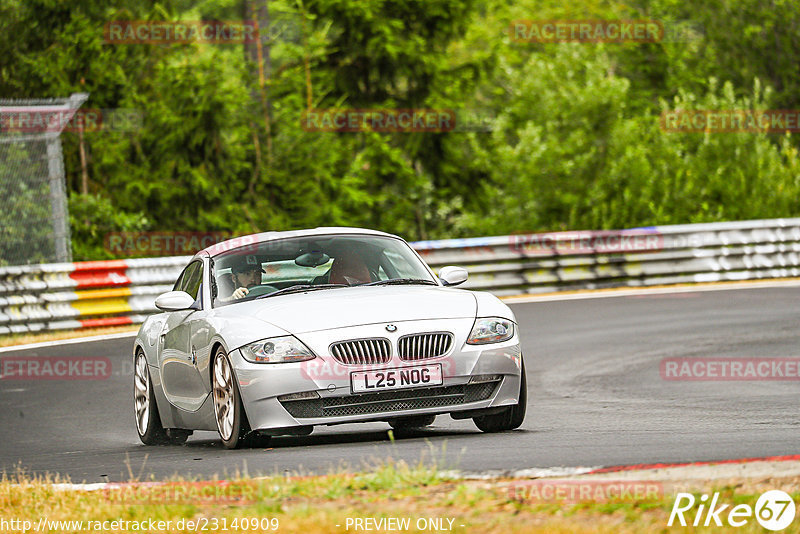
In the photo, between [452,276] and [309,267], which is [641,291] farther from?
[309,267]

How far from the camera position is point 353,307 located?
821 centimetres

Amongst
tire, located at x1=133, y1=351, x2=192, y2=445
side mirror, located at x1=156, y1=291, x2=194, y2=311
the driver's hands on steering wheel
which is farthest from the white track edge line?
side mirror, located at x1=156, y1=291, x2=194, y2=311

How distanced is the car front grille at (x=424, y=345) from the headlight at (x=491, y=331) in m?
0.16

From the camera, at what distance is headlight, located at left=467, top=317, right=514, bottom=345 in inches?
324

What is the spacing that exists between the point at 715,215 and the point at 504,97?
78.8 ft

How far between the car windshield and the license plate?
1196 mm

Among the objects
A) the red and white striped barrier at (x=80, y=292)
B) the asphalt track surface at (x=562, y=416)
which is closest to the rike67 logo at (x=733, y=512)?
the asphalt track surface at (x=562, y=416)

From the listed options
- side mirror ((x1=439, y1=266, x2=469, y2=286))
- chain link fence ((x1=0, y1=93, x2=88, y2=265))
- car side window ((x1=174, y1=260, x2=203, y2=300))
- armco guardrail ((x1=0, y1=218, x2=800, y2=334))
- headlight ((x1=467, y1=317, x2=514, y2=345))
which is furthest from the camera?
armco guardrail ((x1=0, y1=218, x2=800, y2=334))

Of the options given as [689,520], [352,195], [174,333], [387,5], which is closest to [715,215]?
[352,195]

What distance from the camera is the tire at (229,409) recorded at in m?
8.09

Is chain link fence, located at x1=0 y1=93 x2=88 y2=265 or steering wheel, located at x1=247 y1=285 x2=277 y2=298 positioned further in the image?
chain link fence, located at x1=0 y1=93 x2=88 y2=265

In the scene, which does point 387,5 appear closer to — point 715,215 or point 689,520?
Result: point 715,215

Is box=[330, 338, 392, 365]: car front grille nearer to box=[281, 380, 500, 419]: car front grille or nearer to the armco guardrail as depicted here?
box=[281, 380, 500, 419]: car front grille

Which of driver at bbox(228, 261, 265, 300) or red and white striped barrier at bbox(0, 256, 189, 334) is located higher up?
driver at bbox(228, 261, 265, 300)
